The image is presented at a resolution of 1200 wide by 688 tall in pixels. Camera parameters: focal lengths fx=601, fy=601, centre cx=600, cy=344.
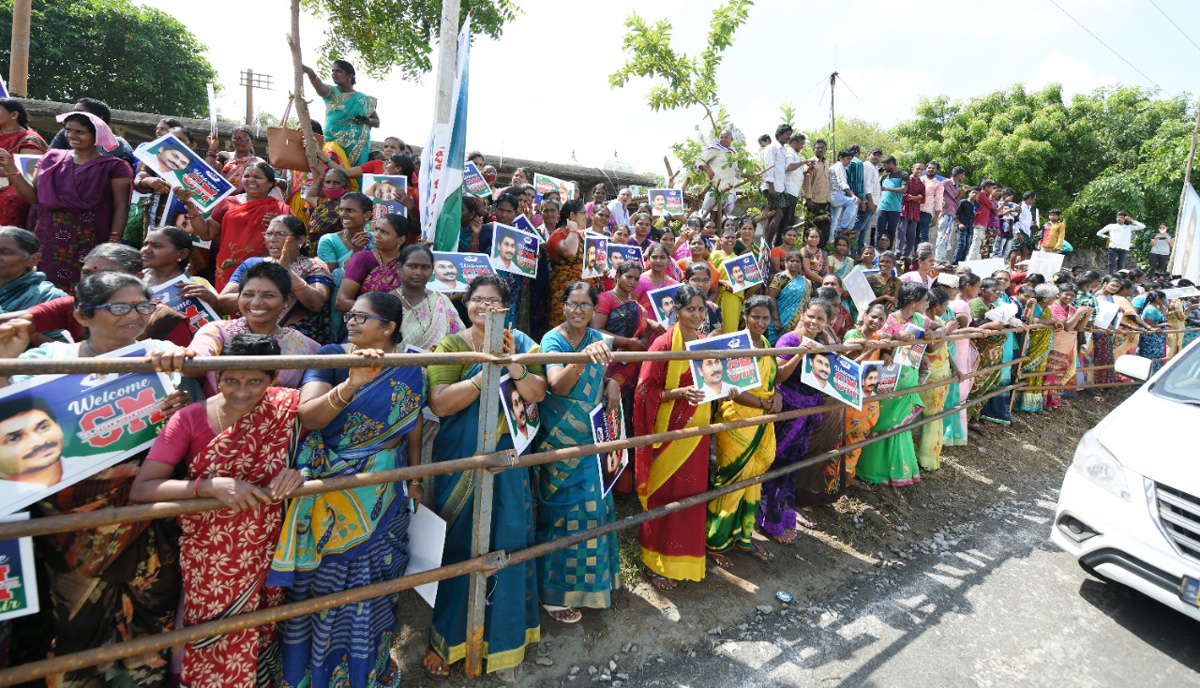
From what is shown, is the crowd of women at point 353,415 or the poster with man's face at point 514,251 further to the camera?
the poster with man's face at point 514,251

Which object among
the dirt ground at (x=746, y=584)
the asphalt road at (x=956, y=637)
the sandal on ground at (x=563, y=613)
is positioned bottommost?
the asphalt road at (x=956, y=637)

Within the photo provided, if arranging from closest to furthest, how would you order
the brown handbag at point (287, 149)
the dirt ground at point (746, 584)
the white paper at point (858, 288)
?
the dirt ground at point (746, 584)
the brown handbag at point (287, 149)
the white paper at point (858, 288)

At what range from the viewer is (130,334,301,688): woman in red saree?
194 centimetres

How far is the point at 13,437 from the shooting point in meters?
1.59

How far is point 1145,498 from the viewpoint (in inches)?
130

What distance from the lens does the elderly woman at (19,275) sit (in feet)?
8.19

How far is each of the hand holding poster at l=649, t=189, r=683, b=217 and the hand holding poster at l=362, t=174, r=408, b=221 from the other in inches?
155

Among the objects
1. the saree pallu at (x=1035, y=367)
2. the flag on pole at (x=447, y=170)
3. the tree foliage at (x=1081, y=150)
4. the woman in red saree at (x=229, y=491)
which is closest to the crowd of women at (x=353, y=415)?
the woman in red saree at (x=229, y=491)

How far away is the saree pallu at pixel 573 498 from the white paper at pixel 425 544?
664mm

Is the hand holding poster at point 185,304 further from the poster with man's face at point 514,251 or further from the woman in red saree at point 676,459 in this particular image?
the woman in red saree at point 676,459

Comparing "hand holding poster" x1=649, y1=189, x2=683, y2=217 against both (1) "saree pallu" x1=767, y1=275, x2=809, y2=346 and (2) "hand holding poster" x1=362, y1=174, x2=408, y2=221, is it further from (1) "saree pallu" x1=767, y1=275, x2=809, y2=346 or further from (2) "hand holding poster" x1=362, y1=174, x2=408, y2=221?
(2) "hand holding poster" x1=362, y1=174, x2=408, y2=221

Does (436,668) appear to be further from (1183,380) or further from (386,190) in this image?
(1183,380)

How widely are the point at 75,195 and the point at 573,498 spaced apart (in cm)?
380

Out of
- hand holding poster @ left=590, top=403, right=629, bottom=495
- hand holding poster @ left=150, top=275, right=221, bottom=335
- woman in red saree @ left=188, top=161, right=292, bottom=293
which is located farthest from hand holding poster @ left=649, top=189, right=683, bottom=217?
hand holding poster @ left=150, top=275, right=221, bottom=335
